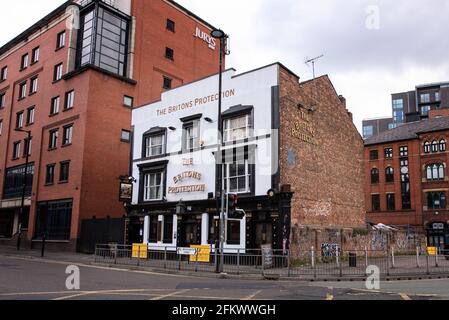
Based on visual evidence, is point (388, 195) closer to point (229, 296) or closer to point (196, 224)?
point (196, 224)

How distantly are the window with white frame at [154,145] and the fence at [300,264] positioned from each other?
26.9 ft

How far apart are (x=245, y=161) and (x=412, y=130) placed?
42.5m

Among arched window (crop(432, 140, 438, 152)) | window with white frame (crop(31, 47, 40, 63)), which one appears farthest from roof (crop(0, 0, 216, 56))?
arched window (crop(432, 140, 438, 152))

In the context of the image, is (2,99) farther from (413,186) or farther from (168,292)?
(413,186)

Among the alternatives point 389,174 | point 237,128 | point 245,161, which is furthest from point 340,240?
point 389,174

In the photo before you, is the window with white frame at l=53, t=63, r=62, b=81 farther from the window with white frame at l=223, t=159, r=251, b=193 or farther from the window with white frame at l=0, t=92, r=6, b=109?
the window with white frame at l=223, t=159, r=251, b=193

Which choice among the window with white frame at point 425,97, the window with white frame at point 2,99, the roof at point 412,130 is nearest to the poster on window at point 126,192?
the window with white frame at point 2,99

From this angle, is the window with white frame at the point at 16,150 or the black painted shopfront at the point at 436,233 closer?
the window with white frame at the point at 16,150

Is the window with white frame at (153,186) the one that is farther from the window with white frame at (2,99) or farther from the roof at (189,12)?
the window with white frame at (2,99)

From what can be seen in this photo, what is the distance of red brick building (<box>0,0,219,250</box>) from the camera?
35438mm

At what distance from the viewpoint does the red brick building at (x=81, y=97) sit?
35438 mm

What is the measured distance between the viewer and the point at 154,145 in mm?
31453

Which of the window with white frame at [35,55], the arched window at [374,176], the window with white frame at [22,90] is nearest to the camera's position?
the window with white frame at [35,55]
